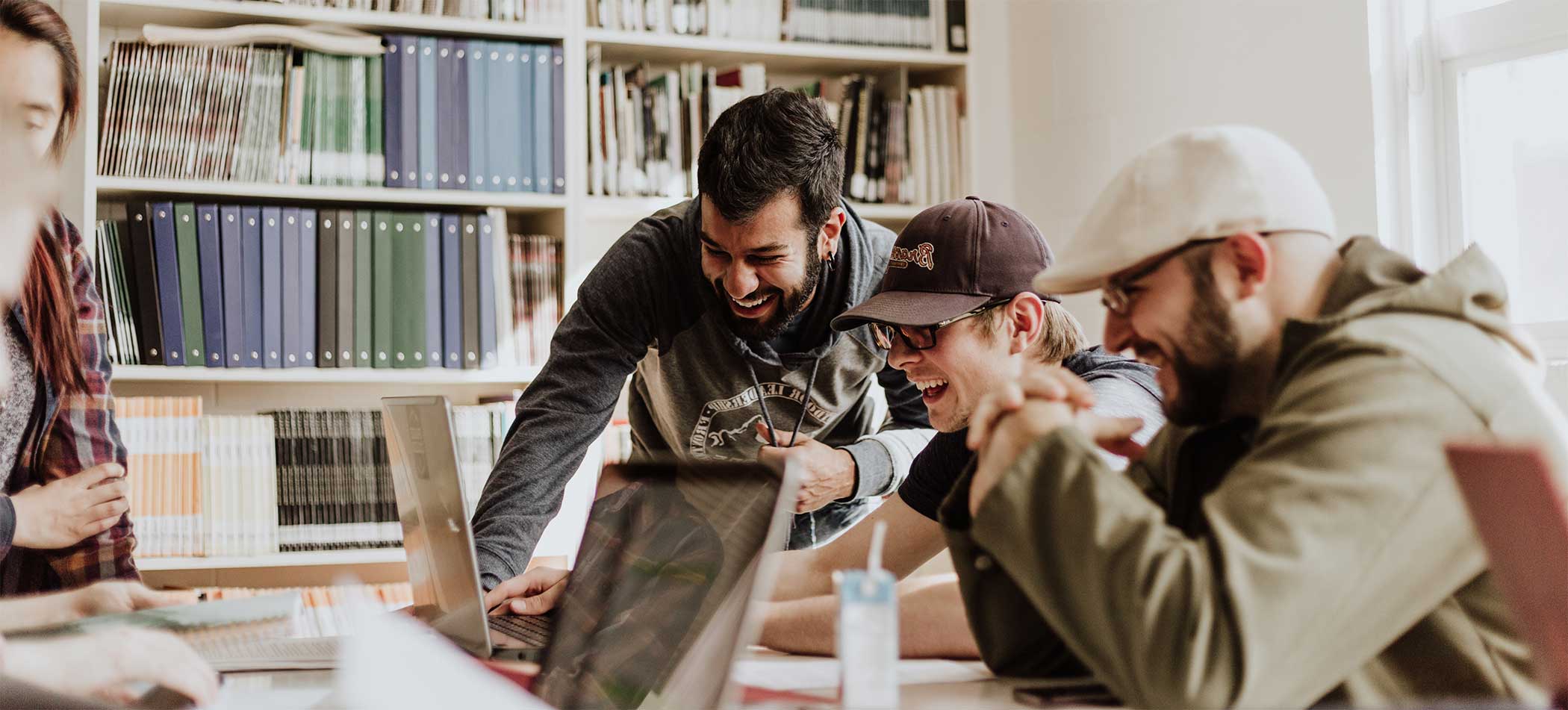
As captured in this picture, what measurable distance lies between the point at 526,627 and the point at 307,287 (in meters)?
1.64

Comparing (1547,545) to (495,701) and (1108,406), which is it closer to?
(495,701)

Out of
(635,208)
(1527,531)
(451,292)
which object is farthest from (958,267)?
(451,292)

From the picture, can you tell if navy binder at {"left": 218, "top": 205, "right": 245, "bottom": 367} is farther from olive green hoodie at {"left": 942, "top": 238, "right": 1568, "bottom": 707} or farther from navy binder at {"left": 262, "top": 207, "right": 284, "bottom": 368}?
olive green hoodie at {"left": 942, "top": 238, "right": 1568, "bottom": 707}

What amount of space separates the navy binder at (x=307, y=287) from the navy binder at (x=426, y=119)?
26cm

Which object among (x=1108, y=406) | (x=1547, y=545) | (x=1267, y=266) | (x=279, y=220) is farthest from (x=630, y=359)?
(x=1547, y=545)

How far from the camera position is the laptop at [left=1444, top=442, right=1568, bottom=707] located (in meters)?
Answer: 0.67

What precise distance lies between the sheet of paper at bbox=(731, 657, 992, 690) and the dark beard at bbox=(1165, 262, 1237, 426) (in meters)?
0.31

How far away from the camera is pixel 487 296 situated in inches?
113

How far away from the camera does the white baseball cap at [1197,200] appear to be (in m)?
0.98

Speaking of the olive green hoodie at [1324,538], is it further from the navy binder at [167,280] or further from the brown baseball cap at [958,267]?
the navy binder at [167,280]

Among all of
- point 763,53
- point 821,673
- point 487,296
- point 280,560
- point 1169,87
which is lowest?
point 280,560

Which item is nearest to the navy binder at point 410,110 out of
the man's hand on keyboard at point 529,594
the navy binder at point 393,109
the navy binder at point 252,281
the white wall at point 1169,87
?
the navy binder at point 393,109

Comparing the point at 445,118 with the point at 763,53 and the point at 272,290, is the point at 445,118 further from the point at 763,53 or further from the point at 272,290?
the point at 763,53

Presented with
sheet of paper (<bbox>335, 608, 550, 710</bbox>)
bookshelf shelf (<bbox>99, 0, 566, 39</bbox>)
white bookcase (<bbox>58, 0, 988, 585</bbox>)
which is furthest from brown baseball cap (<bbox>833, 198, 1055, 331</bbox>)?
bookshelf shelf (<bbox>99, 0, 566, 39</bbox>)
